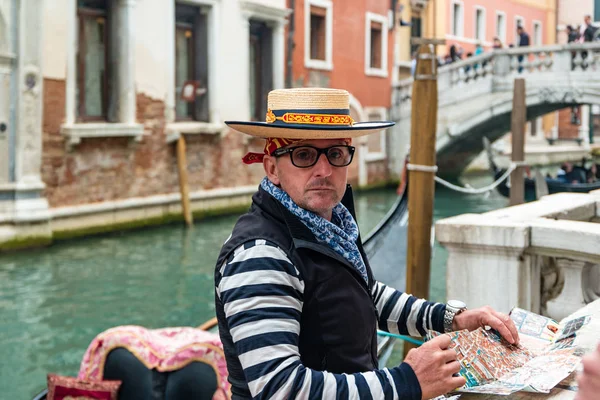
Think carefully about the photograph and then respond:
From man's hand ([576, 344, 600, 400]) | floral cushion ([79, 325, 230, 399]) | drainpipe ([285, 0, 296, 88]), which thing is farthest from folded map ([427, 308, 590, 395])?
drainpipe ([285, 0, 296, 88])

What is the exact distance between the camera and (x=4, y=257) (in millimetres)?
5906

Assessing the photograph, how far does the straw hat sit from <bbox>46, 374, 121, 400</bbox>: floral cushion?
114 centimetres

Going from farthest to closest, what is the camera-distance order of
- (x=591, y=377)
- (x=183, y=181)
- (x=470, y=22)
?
(x=470, y=22) < (x=183, y=181) < (x=591, y=377)

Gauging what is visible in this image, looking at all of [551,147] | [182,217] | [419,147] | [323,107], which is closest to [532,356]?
[323,107]

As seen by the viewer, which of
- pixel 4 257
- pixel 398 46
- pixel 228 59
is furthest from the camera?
pixel 398 46

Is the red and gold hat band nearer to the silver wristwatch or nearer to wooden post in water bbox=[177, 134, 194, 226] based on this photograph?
the silver wristwatch

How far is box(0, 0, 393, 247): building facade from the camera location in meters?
6.18

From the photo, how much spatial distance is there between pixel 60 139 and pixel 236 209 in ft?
7.78

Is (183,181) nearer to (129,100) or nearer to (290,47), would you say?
(129,100)

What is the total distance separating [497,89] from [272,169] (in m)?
9.45

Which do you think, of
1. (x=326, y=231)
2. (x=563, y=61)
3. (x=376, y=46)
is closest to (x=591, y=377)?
(x=326, y=231)

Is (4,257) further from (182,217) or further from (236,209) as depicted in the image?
(236,209)

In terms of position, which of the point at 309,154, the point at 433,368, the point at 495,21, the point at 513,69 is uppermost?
the point at 495,21

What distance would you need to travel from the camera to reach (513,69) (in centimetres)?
994
